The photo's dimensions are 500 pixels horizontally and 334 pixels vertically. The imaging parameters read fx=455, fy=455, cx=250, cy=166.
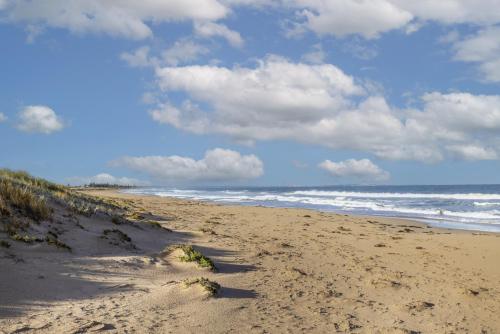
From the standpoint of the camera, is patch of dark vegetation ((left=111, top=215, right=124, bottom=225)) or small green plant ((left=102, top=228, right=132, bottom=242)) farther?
patch of dark vegetation ((left=111, top=215, right=124, bottom=225))

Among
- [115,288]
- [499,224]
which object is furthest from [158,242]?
[499,224]

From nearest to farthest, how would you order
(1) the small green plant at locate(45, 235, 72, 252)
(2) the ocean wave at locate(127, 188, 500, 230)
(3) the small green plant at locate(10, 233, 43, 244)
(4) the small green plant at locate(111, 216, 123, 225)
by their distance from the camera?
(3) the small green plant at locate(10, 233, 43, 244) < (1) the small green plant at locate(45, 235, 72, 252) < (4) the small green plant at locate(111, 216, 123, 225) < (2) the ocean wave at locate(127, 188, 500, 230)

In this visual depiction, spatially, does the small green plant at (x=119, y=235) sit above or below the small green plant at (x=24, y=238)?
below

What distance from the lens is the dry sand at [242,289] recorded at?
567cm

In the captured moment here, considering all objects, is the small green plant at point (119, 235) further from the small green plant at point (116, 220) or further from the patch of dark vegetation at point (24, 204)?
the small green plant at point (116, 220)

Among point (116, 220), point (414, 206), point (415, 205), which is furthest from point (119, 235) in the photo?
point (415, 205)

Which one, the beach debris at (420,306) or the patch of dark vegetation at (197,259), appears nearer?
the beach debris at (420,306)

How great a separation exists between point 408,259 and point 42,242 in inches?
332

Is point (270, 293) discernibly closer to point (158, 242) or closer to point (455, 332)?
point (455, 332)

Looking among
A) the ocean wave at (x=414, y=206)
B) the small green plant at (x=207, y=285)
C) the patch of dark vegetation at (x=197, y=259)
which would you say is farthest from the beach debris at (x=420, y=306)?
the ocean wave at (x=414, y=206)

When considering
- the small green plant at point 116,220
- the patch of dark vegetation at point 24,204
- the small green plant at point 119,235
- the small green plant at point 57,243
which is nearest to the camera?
the small green plant at point 57,243

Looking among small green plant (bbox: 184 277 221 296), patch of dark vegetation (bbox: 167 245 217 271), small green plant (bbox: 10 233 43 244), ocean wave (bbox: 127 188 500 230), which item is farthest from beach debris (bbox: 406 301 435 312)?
ocean wave (bbox: 127 188 500 230)

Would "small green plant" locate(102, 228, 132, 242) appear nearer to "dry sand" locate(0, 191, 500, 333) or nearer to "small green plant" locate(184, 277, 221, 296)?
"dry sand" locate(0, 191, 500, 333)

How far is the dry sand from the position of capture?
567 cm
